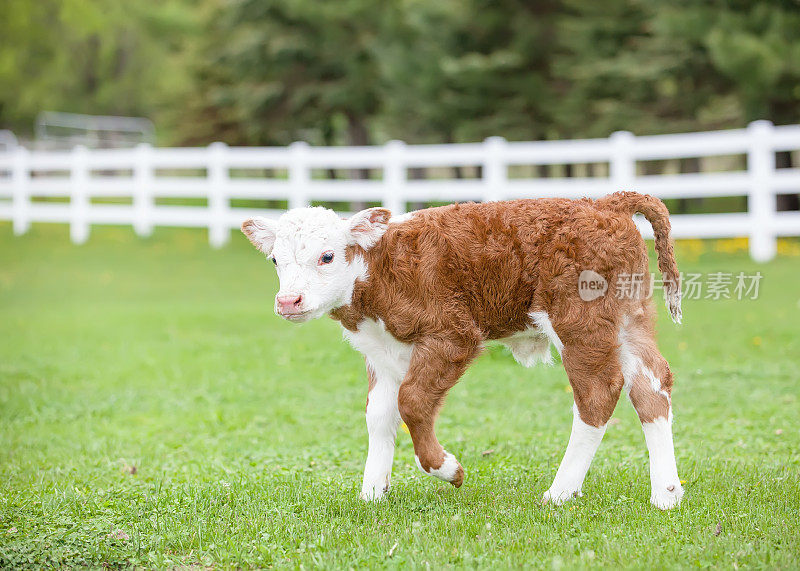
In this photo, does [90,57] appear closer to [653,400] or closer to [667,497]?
[653,400]

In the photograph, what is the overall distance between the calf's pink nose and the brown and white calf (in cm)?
4

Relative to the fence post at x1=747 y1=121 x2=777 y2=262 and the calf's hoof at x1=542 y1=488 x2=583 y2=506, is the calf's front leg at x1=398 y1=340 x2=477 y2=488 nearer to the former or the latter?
the calf's hoof at x1=542 y1=488 x2=583 y2=506

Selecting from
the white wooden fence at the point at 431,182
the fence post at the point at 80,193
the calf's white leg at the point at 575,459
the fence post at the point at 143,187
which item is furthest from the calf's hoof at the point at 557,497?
the fence post at the point at 80,193

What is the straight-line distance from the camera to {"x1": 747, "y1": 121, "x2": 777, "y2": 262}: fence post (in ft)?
44.3

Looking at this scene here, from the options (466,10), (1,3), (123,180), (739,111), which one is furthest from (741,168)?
(1,3)

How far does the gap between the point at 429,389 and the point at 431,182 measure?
11.9 m

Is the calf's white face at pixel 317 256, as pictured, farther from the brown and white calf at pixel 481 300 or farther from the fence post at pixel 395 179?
the fence post at pixel 395 179

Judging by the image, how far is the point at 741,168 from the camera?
2567cm

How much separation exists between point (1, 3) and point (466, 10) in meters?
20.7

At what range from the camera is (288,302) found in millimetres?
4406

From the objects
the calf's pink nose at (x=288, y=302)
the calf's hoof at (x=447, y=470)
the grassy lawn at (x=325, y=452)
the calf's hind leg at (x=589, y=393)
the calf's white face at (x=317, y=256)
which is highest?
the calf's white face at (x=317, y=256)

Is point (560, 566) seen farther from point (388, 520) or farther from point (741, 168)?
point (741, 168)

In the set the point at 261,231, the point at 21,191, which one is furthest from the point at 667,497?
the point at 21,191

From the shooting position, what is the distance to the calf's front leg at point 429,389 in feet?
15.0
